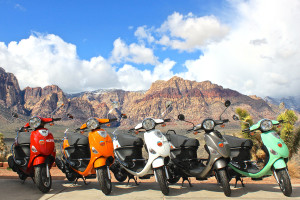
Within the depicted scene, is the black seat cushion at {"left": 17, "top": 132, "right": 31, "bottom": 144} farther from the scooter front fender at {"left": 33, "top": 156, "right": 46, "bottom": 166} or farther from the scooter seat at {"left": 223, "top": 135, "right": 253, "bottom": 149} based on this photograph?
the scooter seat at {"left": 223, "top": 135, "right": 253, "bottom": 149}

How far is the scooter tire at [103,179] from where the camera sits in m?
5.52

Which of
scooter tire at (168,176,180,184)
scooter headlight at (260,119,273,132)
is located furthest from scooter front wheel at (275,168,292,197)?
scooter tire at (168,176,180,184)

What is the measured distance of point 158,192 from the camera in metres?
6.02

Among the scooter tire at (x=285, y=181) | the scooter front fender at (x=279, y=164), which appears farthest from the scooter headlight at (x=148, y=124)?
the scooter tire at (x=285, y=181)

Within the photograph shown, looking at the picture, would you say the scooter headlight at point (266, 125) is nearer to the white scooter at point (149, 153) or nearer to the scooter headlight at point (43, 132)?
the white scooter at point (149, 153)

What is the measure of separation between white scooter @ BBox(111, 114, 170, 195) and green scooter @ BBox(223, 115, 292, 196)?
1.67 meters

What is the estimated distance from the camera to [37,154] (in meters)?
5.69

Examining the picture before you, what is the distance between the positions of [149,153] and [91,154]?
1.22 metres

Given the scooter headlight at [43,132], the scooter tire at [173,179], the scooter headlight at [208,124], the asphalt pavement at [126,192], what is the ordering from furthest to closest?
the scooter tire at [173,179] → the scooter headlight at [208,124] → the scooter headlight at [43,132] → the asphalt pavement at [126,192]

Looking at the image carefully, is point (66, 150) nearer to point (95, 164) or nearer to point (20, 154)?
point (20, 154)

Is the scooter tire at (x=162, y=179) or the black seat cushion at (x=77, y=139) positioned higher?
the black seat cushion at (x=77, y=139)

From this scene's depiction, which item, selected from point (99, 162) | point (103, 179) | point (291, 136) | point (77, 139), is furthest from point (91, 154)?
point (291, 136)

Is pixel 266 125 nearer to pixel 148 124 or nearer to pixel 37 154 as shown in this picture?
pixel 148 124

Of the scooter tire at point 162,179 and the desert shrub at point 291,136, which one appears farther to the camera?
the desert shrub at point 291,136
